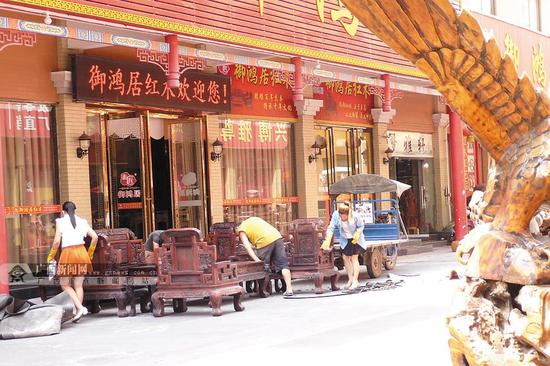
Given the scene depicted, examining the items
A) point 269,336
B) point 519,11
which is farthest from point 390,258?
point 519,11

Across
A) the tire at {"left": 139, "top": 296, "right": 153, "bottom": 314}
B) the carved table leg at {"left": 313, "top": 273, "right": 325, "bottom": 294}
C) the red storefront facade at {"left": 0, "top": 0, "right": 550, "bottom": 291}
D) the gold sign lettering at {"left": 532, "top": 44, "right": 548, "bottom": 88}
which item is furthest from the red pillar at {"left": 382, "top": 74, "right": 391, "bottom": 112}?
the tire at {"left": 139, "top": 296, "right": 153, "bottom": 314}

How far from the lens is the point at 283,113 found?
2155cm

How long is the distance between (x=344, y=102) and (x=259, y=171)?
4.05m

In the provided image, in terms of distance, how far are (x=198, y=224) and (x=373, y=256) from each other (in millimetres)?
4019

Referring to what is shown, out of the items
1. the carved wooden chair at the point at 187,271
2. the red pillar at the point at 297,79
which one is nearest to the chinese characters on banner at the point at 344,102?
the red pillar at the point at 297,79

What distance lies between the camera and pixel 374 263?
17453 mm

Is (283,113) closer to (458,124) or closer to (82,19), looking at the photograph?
(458,124)

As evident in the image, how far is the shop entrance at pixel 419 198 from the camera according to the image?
2852cm

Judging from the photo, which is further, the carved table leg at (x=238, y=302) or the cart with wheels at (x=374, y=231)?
the cart with wheels at (x=374, y=231)

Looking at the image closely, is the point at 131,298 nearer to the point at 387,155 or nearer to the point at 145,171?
the point at 145,171

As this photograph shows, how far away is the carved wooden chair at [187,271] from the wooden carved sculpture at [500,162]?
27.7ft

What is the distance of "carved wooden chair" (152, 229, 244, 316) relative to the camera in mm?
12695

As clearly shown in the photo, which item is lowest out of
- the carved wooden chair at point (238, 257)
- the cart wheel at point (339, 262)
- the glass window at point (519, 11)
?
the cart wheel at point (339, 262)

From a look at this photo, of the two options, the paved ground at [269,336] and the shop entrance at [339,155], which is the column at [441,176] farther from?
the paved ground at [269,336]
